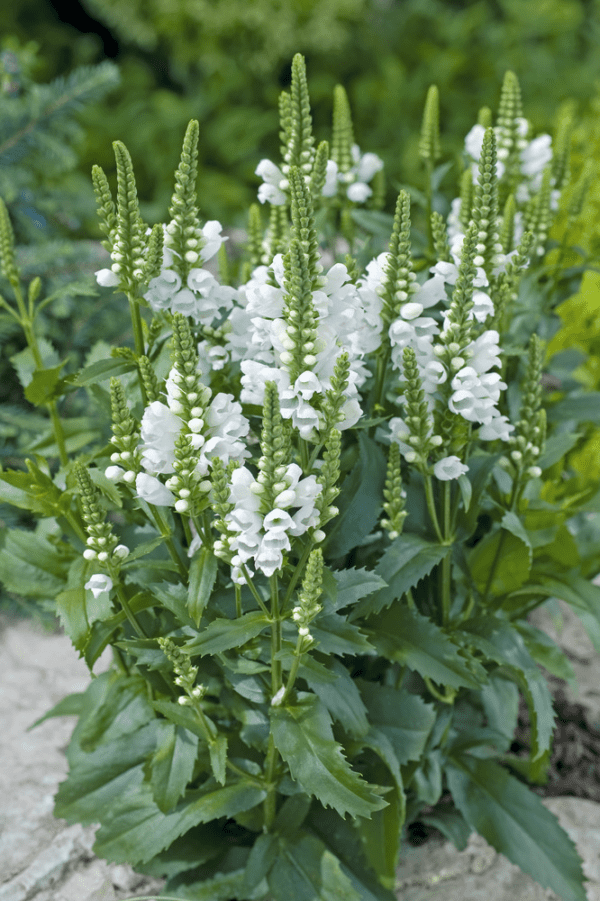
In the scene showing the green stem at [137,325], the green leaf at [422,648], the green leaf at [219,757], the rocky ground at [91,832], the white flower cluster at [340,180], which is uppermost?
the white flower cluster at [340,180]

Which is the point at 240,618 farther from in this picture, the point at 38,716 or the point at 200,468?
the point at 38,716

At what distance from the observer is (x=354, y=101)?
6961mm

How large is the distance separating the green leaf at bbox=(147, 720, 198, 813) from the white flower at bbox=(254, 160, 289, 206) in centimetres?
132

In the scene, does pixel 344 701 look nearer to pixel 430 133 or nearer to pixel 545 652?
pixel 545 652

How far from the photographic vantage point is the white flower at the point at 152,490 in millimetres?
1612

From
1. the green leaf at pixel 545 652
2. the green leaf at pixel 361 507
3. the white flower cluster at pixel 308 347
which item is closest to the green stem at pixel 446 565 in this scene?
the green leaf at pixel 361 507

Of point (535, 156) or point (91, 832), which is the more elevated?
point (535, 156)

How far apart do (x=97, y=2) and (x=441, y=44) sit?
3.04m

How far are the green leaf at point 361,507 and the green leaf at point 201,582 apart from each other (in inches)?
12.8

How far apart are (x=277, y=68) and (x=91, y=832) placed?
6410mm

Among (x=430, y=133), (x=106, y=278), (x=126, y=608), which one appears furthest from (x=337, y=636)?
(x=430, y=133)

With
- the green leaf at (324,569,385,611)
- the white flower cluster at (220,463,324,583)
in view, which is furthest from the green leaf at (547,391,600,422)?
the white flower cluster at (220,463,324,583)

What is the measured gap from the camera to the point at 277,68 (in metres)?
6.99

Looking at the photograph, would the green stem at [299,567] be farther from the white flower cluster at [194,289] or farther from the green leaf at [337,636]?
the white flower cluster at [194,289]
